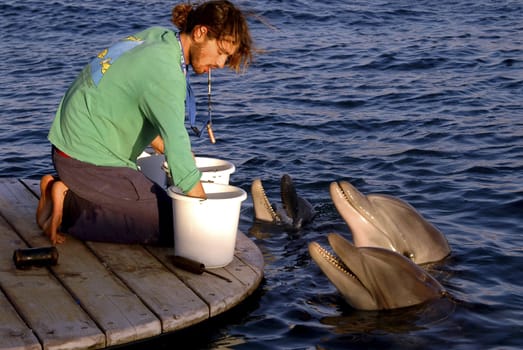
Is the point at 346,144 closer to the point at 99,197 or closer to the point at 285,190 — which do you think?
the point at 285,190

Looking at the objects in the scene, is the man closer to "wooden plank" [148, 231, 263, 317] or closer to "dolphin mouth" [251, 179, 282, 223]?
"wooden plank" [148, 231, 263, 317]

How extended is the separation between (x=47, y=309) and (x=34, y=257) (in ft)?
2.05

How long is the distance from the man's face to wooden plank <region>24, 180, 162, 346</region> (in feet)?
4.60

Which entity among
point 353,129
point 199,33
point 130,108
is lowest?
point 353,129

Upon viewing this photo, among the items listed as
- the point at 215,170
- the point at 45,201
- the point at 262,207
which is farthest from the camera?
the point at 262,207

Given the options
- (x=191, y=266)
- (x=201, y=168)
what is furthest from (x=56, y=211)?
(x=201, y=168)

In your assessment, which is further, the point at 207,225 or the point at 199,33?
the point at 207,225

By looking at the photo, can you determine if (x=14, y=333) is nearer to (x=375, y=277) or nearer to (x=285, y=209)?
(x=375, y=277)

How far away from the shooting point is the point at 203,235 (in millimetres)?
6066

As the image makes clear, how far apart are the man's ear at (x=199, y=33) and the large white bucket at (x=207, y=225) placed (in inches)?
37.0

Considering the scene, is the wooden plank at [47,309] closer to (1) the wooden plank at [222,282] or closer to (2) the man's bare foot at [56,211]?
(2) the man's bare foot at [56,211]

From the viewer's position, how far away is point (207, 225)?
6.03 m

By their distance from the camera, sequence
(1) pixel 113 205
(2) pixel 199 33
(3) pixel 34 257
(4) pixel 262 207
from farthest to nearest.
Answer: (4) pixel 262 207 → (1) pixel 113 205 → (3) pixel 34 257 → (2) pixel 199 33

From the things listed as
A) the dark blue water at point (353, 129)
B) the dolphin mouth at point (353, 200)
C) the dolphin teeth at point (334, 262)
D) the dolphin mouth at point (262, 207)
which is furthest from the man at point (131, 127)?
the dolphin mouth at point (262, 207)
